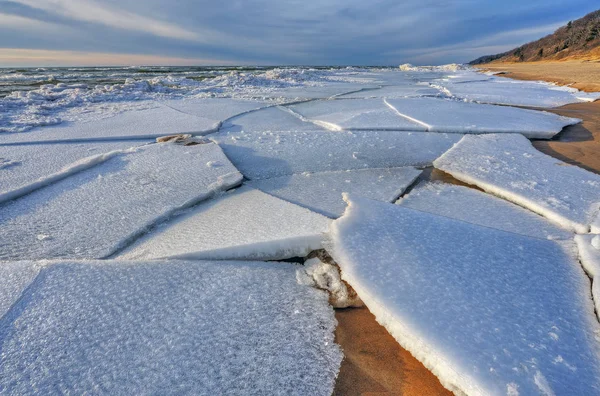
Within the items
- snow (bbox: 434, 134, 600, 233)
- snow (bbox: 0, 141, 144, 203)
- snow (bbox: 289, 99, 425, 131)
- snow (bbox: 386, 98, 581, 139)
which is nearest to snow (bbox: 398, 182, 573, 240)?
snow (bbox: 434, 134, 600, 233)

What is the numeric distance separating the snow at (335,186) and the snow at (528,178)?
329mm

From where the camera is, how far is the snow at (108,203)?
1211 millimetres

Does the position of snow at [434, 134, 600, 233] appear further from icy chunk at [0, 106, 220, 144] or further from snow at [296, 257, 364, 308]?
icy chunk at [0, 106, 220, 144]

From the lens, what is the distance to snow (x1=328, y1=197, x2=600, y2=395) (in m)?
0.67

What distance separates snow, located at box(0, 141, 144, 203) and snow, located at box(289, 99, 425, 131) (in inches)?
69.1

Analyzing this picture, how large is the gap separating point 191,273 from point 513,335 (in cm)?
89

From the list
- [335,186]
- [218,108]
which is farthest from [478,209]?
[218,108]

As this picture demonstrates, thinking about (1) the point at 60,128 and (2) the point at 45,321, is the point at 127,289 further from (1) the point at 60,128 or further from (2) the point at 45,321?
(1) the point at 60,128

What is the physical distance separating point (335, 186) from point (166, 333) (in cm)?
111

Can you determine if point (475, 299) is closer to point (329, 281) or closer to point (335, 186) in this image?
point (329, 281)

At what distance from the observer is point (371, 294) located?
2.79ft

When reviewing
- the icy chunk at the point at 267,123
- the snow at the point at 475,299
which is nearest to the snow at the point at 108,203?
the snow at the point at 475,299

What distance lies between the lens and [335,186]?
1685 mm

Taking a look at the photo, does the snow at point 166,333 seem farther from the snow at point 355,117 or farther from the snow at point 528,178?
the snow at point 355,117
